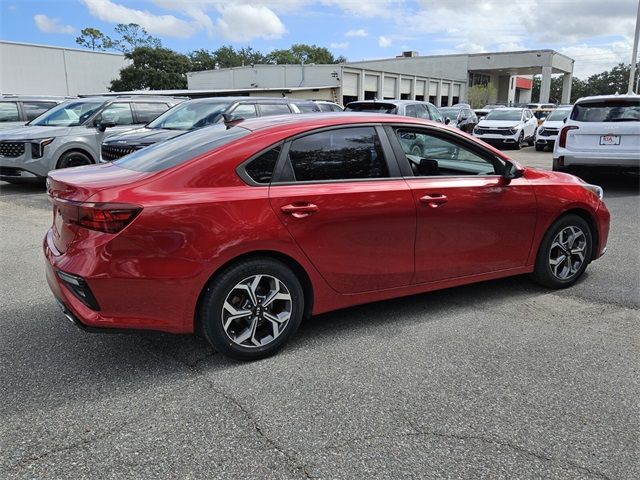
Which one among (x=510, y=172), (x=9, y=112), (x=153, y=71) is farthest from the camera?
(x=153, y=71)

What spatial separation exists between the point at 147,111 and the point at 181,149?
9.11m

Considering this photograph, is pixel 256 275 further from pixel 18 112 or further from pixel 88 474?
pixel 18 112

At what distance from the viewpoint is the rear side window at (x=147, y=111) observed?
11.9m

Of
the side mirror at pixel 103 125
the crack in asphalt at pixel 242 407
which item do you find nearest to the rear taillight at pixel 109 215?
the crack in asphalt at pixel 242 407

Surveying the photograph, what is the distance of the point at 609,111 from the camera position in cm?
979

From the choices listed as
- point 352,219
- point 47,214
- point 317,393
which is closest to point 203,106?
point 47,214

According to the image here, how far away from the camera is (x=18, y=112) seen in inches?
506

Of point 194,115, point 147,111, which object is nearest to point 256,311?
point 194,115

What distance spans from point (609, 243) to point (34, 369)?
6.48 meters

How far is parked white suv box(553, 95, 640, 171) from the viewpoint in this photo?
31.2ft

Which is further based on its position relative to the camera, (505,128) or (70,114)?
(505,128)

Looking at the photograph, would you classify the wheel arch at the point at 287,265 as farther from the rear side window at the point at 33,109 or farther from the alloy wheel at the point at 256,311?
the rear side window at the point at 33,109

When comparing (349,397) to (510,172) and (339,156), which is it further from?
(510,172)

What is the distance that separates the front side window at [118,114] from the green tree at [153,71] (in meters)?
40.5
